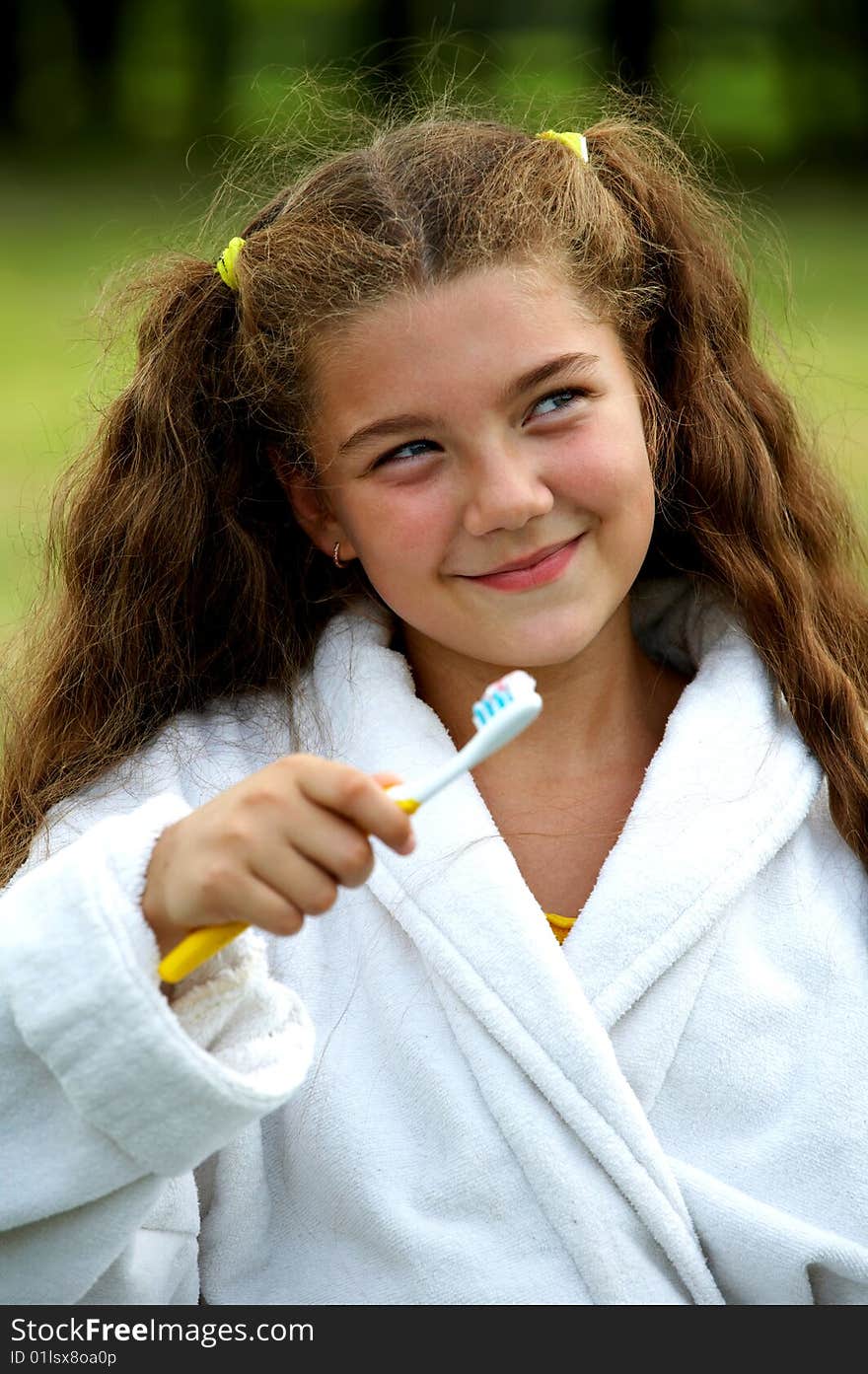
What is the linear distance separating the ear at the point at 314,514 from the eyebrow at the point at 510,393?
142 millimetres

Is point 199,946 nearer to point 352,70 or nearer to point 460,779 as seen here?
point 460,779

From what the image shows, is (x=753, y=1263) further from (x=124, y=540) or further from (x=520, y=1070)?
(x=124, y=540)

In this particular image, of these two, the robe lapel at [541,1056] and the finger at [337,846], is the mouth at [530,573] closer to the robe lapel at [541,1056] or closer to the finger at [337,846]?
the robe lapel at [541,1056]

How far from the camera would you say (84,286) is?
7.55 m

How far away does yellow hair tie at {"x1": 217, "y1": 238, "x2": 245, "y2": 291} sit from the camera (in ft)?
6.19

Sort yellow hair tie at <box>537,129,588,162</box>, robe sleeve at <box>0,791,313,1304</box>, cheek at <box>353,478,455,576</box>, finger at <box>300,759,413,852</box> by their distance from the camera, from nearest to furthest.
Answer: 1. finger at <box>300,759,413,852</box>
2. robe sleeve at <box>0,791,313,1304</box>
3. cheek at <box>353,478,455,576</box>
4. yellow hair tie at <box>537,129,588,162</box>

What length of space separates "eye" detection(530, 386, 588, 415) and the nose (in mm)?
61

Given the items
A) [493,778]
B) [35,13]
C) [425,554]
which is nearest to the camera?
[425,554]

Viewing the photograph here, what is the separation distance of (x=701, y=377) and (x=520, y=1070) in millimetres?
782

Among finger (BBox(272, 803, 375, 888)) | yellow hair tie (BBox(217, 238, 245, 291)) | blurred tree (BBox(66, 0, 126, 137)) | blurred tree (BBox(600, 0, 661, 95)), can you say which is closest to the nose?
yellow hair tie (BBox(217, 238, 245, 291))

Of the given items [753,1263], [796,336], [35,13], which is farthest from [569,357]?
[35,13]

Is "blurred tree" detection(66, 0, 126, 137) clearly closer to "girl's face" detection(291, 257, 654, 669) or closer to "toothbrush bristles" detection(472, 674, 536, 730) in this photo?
"girl's face" detection(291, 257, 654, 669)

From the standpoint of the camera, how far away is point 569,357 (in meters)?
1.71
